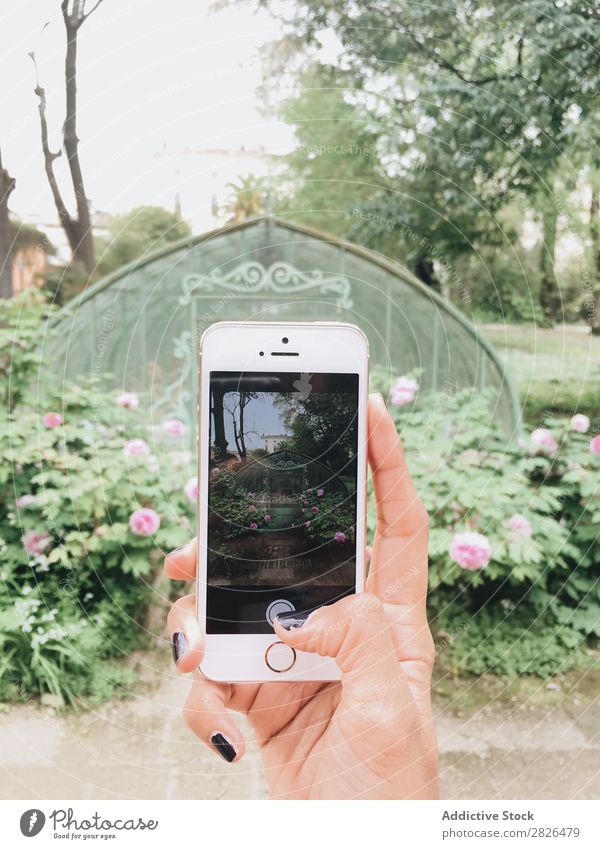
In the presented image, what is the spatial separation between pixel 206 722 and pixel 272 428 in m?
0.18

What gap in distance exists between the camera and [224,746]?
0.46m

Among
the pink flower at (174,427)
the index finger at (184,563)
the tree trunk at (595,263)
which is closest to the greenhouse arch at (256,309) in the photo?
the pink flower at (174,427)

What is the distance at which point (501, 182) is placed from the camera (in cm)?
121

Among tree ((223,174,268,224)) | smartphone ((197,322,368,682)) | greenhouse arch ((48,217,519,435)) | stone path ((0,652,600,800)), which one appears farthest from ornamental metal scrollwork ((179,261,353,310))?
→ smartphone ((197,322,368,682))

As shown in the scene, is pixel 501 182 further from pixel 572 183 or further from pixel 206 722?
pixel 206 722

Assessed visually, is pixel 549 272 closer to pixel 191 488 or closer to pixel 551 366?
pixel 551 366

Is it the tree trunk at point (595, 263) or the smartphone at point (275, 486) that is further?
the tree trunk at point (595, 263)

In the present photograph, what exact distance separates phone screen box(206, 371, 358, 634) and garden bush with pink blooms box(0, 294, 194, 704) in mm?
604

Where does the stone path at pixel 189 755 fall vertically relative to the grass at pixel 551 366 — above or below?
below

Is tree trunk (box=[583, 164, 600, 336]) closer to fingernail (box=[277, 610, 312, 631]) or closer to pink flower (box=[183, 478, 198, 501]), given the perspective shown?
pink flower (box=[183, 478, 198, 501])

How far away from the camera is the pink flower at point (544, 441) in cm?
117

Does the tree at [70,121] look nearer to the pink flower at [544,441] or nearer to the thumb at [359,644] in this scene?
the thumb at [359,644]

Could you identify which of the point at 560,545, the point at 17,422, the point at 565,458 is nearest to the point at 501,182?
the point at 565,458

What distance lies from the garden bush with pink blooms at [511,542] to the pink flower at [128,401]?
15.0 inches
